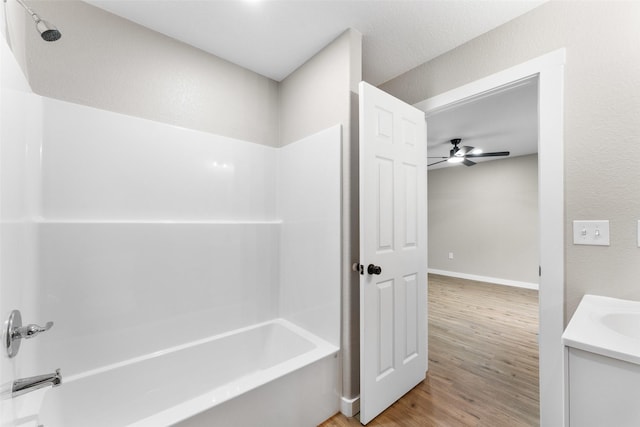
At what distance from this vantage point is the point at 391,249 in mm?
1805

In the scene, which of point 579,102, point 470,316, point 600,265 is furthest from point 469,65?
point 470,316

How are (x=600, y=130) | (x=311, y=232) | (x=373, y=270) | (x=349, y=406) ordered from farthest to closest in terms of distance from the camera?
(x=311, y=232) < (x=349, y=406) < (x=373, y=270) < (x=600, y=130)

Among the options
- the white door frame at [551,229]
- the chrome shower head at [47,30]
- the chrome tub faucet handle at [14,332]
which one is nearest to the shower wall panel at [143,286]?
the chrome tub faucet handle at [14,332]

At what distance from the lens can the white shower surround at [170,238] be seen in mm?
1472

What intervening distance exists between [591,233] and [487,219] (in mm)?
4497

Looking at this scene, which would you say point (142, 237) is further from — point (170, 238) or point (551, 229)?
point (551, 229)

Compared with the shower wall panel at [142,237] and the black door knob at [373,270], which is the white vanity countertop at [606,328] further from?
the shower wall panel at [142,237]

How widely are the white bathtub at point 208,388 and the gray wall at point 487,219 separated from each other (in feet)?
15.7

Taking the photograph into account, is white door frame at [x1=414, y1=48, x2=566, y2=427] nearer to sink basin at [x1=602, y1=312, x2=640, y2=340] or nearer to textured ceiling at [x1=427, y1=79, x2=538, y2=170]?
sink basin at [x1=602, y1=312, x2=640, y2=340]

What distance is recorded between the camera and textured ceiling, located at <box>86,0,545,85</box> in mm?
1595

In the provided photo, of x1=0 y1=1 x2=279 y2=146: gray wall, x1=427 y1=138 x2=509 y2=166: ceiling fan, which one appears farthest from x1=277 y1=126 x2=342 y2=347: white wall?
x1=427 y1=138 x2=509 y2=166: ceiling fan

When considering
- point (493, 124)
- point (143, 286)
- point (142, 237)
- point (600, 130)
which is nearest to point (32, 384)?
point (143, 286)

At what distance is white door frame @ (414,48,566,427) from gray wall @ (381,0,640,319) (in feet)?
0.11

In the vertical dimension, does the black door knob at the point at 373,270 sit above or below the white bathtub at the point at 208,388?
above
